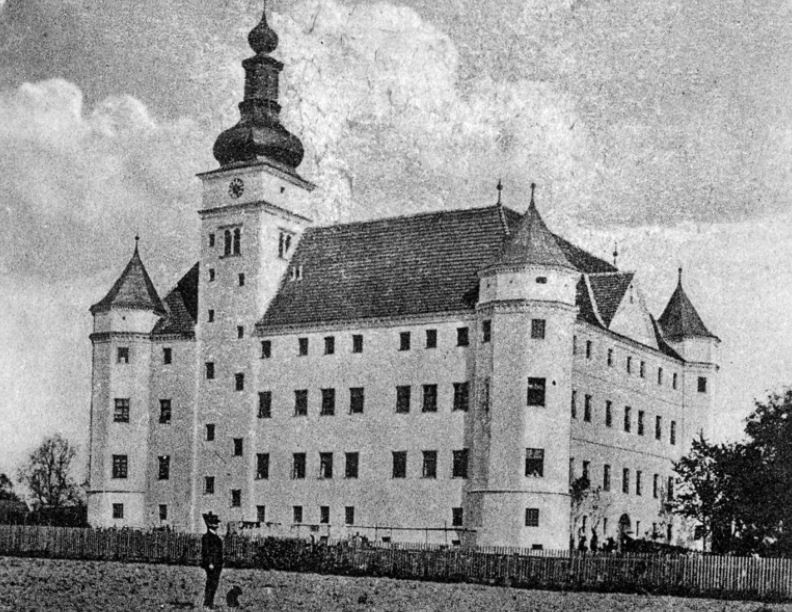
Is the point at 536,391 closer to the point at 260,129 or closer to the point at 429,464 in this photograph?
the point at 429,464

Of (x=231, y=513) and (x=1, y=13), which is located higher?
(x=1, y=13)

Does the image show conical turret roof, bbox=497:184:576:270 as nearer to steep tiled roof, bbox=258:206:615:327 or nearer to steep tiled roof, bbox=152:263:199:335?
steep tiled roof, bbox=258:206:615:327

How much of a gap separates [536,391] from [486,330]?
11.6 feet

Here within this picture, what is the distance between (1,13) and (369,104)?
60.5ft

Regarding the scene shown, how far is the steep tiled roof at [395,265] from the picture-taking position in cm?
6366

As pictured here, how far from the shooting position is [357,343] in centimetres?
6519

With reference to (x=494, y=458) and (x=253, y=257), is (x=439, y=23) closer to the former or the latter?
(x=494, y=458)

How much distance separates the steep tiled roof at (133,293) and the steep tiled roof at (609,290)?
865 inches

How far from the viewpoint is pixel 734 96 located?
4353 cm

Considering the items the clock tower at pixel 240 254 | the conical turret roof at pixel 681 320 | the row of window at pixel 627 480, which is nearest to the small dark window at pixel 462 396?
the row of window at pixel 627 480

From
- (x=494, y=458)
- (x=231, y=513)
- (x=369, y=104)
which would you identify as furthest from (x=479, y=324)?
(x=231, y=513)

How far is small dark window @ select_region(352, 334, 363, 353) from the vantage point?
65.1 meters

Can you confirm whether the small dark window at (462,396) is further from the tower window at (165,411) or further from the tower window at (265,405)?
the tower window at (165,411)

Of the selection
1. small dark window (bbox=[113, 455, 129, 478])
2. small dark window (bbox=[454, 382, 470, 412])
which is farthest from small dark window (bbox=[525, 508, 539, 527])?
small dark window (bbox=[113, 455, 129, 478])
